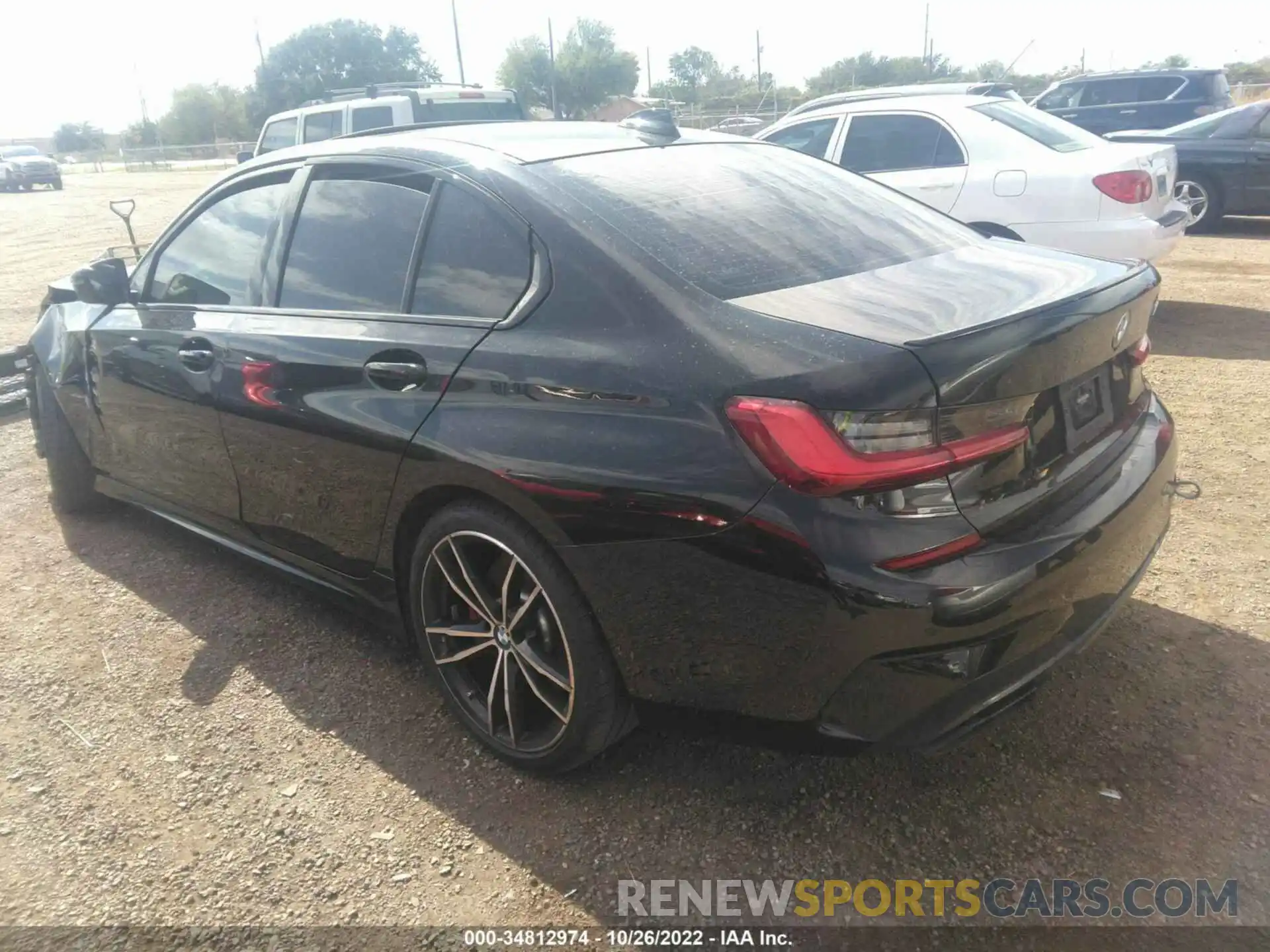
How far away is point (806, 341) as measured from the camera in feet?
6.57

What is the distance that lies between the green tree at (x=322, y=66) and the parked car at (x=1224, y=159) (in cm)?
6232

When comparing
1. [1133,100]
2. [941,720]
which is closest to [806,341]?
[941,720]

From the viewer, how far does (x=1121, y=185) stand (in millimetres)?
6301

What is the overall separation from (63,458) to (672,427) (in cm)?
Answer: 360

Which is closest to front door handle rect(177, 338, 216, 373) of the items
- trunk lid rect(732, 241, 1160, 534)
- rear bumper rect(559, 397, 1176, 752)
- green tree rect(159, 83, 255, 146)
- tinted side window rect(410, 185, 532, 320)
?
tinted side window rect(410, 185, 532, 320)

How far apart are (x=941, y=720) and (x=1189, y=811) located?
82 centimetres

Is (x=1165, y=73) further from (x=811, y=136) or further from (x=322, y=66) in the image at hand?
(x=322, y=66)

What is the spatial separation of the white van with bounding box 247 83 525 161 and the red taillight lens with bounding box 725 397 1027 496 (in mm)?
9243

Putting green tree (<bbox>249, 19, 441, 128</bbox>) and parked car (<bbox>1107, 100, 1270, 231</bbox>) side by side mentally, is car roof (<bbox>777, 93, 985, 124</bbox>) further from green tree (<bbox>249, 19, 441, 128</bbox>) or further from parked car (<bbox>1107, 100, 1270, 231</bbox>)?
green tree (<bbox>249, 19, 441, 128</bbox>)

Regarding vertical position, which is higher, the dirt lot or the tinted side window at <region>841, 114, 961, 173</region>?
the tinted side window at <region>841, 114, 961, 173</region>

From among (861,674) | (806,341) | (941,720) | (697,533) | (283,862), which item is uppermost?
(806,341)

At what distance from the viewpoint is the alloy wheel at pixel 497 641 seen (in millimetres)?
2424

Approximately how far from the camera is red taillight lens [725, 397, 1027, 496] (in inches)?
74.1

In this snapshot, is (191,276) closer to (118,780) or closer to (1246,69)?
(118,780)
